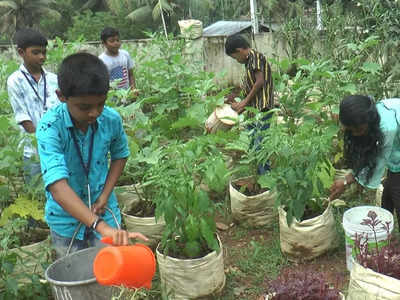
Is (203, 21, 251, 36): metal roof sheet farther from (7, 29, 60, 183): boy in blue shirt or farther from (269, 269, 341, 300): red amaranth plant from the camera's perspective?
(269, 269, 341, 300): red amaranth plant

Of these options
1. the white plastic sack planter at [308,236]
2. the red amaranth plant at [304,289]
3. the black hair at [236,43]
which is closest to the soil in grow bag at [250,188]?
the white plastic sack planter at [308,236]

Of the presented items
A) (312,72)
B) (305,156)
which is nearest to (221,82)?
(312,72)

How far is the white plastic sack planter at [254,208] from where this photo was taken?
365cm

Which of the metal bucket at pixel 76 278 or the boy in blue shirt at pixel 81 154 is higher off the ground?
the boy in blue shirt at pixel 81 154

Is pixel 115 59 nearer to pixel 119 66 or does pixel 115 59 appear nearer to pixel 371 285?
pixel 119 66

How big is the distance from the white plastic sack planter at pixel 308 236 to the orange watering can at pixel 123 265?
1570 millimetres

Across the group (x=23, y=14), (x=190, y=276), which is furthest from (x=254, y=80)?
(x=23, y=14)

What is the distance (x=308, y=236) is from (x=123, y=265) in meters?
1.77

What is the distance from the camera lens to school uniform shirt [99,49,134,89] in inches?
212

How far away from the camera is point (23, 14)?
103ft

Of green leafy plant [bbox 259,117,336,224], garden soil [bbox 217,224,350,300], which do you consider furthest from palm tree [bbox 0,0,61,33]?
green leafy plant [bbox 259,117,336,224]

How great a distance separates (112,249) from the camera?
1.74 metres

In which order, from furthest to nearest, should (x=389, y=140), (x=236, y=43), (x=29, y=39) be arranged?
(x=236, y=43), (x=29, y=39), (x=389, y=140)

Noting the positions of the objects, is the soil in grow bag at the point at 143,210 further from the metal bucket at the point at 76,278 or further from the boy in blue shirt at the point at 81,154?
the metal bucket at the point at 76,278
